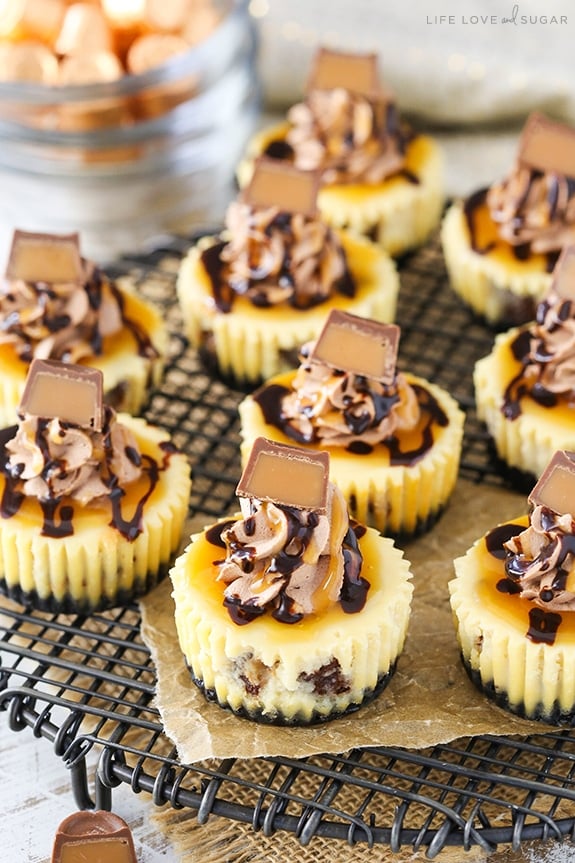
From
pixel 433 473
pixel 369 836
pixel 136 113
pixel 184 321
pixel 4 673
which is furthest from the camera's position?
pixel 136 113

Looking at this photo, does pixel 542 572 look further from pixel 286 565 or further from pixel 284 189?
pixel 284 189

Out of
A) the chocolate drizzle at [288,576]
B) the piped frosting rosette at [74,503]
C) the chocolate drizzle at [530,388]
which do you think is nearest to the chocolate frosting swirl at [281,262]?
the chocolate drizzle at [530,388]

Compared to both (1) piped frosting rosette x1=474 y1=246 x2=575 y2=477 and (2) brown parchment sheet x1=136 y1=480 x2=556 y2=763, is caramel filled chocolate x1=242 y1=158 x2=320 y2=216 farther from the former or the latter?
(2) brown parchment sheet x1=136 y1=480 x2=556 y2=763

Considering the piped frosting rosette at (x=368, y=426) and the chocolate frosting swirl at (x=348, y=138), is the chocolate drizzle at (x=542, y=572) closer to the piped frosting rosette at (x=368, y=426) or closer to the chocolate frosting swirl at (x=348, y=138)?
the piped frosting rosette at (x=368, y=426)

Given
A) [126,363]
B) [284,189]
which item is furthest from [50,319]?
[284,189]

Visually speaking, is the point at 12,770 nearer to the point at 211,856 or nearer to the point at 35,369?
the point at 211,856

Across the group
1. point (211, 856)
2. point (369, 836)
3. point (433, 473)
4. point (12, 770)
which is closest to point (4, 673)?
point (12, 770)

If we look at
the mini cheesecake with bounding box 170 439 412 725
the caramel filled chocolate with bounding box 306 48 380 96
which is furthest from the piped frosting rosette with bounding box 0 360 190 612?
the caramel filled chocolate with bounding box 306 48 380 96
